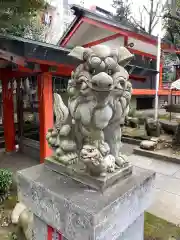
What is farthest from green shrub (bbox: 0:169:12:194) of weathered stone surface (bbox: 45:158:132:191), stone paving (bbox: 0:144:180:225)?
weathered stone surface (bbox: 45:158:132:191)

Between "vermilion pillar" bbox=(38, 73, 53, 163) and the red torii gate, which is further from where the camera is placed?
"vermilion pillar" bbox=(38, 73, 53, 163)

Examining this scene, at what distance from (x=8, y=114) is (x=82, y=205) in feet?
14.4

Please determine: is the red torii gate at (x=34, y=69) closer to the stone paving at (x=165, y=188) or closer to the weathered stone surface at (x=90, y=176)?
the weathered stone surface at (x=90, y=176)

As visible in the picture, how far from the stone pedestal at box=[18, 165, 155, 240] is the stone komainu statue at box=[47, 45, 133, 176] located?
0.16 m

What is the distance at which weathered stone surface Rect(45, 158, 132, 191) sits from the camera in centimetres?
137

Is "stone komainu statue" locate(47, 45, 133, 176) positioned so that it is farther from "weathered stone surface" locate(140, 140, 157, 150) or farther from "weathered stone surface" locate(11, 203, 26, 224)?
"weathered stone surface" locate(140, 140, 157, 150)

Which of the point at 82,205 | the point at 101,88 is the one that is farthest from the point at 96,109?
the point at 82,205

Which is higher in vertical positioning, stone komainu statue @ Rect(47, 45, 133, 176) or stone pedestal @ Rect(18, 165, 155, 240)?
stone komainu statue @ Rect(47, 45, 133, 176)

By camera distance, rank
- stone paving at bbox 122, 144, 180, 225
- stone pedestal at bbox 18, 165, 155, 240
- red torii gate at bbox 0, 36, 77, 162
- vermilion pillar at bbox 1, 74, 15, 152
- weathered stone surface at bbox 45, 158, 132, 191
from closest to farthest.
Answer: stone pedestal at bbox 18, 165, 155, 240
weathered stone surface at bbox 45, 158, 132, 191
stone paving at bbox 122, 144, 180, 225
red torii gate at bbox 0, 36, 77, 162
vermilion pillar at bbox 1, 74, 15, 152

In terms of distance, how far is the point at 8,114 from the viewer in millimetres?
5109

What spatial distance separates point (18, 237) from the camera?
7.27ft

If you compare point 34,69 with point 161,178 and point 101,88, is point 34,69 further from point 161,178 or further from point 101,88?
point 161,178

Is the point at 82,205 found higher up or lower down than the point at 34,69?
lower down

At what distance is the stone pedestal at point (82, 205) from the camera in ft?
3.98
